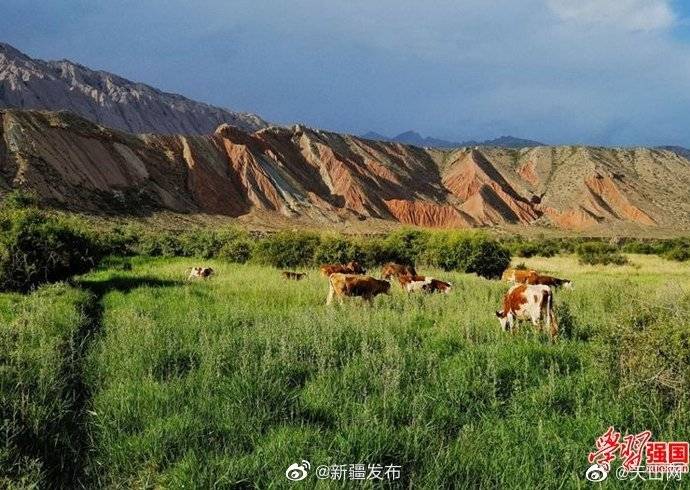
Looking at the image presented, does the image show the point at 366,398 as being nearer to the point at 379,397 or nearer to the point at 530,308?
the point at 379,397

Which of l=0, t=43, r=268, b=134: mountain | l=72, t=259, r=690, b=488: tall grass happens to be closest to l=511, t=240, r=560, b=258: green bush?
l=72, t=259, r=690, b=488: tall grass

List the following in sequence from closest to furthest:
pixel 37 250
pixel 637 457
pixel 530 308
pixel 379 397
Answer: pixel 637 457, pixel 379 397, pixel 530 308, pixel 37 250

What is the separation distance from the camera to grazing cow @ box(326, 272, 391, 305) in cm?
1341

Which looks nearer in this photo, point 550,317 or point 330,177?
Answer: point 550,317

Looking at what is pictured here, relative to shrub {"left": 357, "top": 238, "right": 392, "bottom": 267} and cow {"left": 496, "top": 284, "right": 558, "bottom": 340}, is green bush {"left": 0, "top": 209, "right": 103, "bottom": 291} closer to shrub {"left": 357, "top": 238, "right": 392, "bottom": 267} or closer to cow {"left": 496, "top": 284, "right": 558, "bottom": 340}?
cow {"left": 496, "top": 284, "right": 558, "bottom": 340}

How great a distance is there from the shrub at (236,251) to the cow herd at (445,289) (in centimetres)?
939

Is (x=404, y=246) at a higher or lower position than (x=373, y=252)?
higher

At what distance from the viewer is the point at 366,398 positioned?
5961mm

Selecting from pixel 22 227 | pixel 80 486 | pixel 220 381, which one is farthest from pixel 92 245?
pixel 80 486

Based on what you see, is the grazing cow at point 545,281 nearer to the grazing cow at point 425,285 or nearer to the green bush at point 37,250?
the grazing cow at point 425,285

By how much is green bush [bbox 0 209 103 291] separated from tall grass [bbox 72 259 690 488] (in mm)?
7132

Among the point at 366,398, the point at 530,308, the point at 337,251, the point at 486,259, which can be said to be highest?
the point at 530,308

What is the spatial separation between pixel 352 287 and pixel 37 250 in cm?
935

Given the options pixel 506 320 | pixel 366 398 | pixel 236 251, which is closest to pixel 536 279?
pixel 506 320
